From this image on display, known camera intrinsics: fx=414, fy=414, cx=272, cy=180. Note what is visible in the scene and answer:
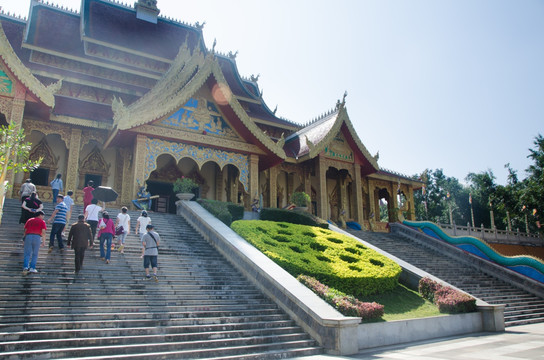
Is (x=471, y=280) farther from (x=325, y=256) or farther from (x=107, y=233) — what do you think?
Result: (x=107, y=233)

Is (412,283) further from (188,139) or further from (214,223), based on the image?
(188,139)

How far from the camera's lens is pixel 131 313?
6.55 metres

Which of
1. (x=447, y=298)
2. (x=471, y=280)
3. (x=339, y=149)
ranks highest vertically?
(x=339, y=149)

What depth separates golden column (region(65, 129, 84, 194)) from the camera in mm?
15921

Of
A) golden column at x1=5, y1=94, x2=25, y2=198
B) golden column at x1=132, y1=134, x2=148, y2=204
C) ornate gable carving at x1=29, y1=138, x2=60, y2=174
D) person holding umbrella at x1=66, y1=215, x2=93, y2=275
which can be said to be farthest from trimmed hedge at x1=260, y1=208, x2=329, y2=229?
person holding umbrella at x1=66, y1=215, x2=93, y2=275

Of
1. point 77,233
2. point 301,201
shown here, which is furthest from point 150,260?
point 301,201

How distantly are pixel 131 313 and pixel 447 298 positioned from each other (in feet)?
22.8

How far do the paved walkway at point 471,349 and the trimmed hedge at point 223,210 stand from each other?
7461mm

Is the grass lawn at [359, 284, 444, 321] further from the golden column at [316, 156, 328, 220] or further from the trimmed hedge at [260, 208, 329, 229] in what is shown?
the golden column at [316, 156, 328, 220]

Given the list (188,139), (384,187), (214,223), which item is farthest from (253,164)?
(384,187)

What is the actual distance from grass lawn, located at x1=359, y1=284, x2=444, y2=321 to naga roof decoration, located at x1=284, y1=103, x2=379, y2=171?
10056 mm

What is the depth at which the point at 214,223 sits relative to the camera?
12031 mm

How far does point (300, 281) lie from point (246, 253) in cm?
147

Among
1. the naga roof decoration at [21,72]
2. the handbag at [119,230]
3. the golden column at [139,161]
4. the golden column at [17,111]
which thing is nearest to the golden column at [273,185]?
the golden column at [139,161]
